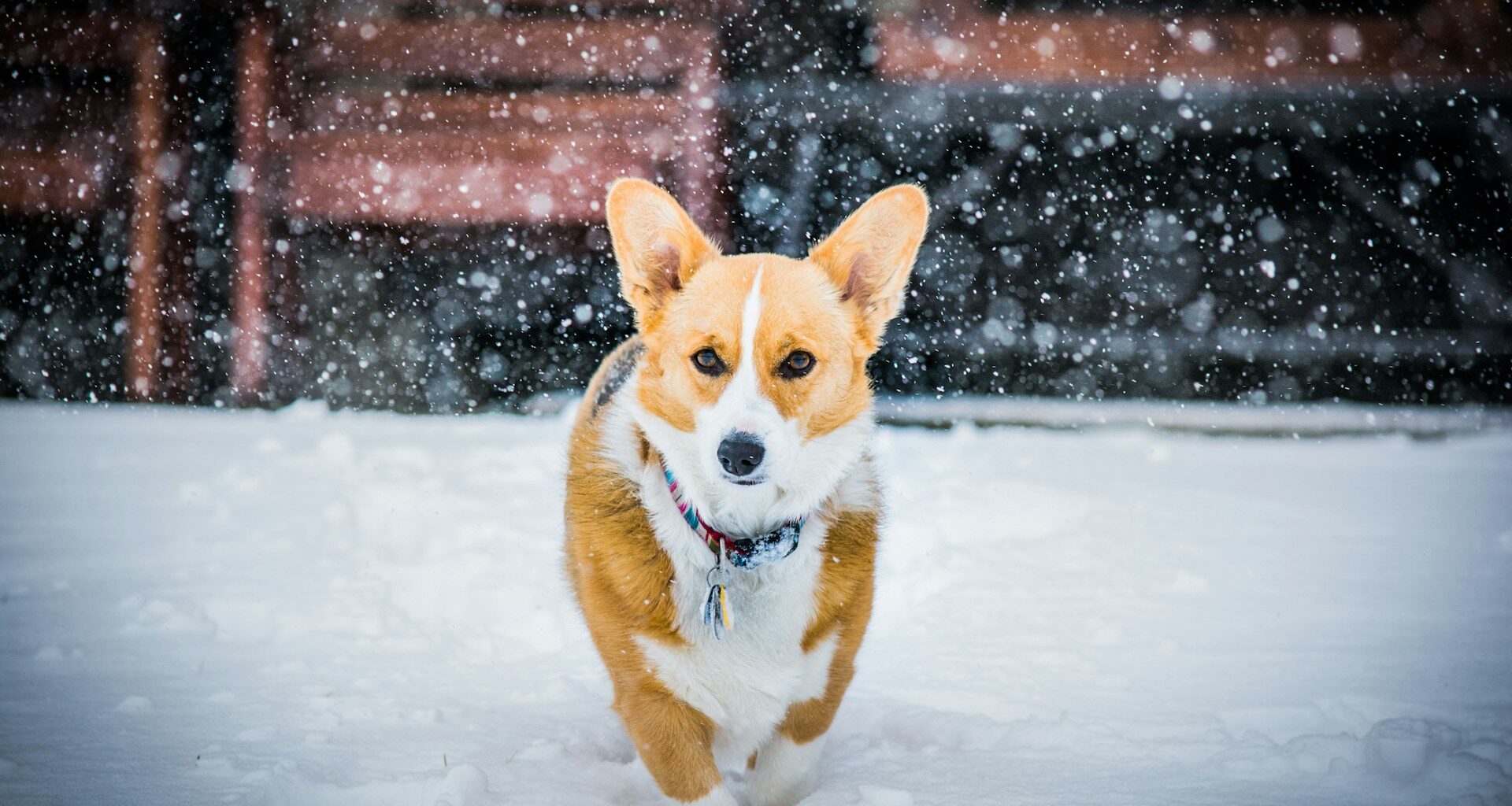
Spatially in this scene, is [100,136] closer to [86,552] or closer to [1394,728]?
[86,552]

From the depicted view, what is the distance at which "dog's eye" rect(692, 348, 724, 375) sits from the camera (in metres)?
1.93

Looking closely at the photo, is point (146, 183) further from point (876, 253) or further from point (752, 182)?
point (876, 253)

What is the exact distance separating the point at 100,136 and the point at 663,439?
21.2 ft

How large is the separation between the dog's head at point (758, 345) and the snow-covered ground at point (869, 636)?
28.7 inches

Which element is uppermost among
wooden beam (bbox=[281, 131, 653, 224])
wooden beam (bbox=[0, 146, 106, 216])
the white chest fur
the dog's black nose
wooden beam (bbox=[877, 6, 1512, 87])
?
wooden beam (bbox=[877, 6, 1512, 87])

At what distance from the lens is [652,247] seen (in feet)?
7.06

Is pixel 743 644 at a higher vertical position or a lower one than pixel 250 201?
higher

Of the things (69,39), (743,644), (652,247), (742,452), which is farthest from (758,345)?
(69,39)

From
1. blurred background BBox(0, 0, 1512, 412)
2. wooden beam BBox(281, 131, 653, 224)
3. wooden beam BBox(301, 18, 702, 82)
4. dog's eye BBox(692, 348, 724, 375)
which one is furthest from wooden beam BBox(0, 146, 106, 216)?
dog's eye BBox(692, 348, 724, 375)

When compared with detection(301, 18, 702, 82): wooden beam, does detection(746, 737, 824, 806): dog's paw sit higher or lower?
lower

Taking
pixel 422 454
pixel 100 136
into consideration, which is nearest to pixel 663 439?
pixel 422 454

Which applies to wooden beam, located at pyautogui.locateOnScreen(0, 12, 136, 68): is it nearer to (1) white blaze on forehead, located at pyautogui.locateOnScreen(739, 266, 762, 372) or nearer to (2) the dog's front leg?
(1) white blaze on forehead, located at pyautogui.locateOnScreen(739, 266, 762, 372)

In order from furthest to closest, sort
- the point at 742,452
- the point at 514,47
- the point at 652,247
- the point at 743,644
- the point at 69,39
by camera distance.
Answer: the point at 69,39, the point at 514,47, the point at 652,247, the point at 743,644, the point at 742,452

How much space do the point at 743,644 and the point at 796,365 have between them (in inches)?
24.0
